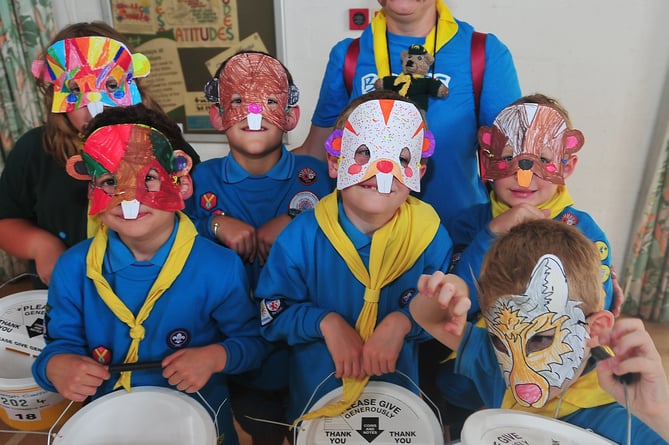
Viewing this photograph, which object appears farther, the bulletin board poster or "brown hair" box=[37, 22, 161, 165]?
the bulletin board poster

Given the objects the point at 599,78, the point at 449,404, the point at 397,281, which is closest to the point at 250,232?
the point at 397,281

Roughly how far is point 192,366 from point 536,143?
98 centimetres

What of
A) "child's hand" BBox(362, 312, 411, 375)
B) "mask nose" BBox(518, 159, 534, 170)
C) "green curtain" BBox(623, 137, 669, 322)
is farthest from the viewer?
"green curtain" BBox(623, 137, 669, 322)

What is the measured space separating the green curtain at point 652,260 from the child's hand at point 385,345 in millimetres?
2087

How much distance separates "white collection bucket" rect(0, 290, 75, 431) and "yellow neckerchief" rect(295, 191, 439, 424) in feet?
3.08

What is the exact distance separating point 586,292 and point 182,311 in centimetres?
89

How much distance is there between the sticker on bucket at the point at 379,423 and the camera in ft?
3.37

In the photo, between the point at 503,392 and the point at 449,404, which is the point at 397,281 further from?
the point at 449,404

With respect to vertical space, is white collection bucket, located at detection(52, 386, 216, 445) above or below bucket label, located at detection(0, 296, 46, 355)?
above

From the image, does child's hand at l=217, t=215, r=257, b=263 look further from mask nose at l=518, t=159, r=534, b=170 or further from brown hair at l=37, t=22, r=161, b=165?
mask nose at l=518, t=159, r=534, b=170

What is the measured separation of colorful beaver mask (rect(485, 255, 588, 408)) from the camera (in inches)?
33.4

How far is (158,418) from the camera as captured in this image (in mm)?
1087

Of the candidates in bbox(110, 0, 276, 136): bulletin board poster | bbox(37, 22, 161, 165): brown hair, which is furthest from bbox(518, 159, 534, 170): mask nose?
bbox(110, 0, 276, 136): bulletin board poster

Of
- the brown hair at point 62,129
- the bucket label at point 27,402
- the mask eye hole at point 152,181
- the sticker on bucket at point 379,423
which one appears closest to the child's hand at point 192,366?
the sticker on bucket at point 379,423
